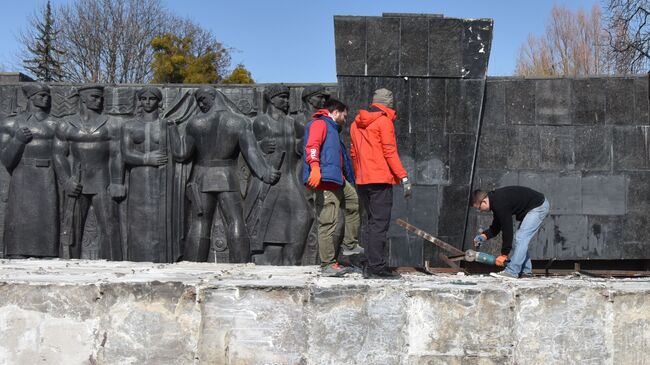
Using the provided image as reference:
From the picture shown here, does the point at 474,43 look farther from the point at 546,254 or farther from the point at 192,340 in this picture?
the point at 192,340

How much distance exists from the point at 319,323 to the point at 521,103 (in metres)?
4.48

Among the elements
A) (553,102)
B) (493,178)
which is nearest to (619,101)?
(553,102)

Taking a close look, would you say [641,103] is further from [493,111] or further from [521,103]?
[493,111]

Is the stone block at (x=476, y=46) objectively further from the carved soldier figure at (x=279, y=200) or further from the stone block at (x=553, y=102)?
the carved soldier figure at (x=279, y=200)

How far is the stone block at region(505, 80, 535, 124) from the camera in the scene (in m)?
8.19

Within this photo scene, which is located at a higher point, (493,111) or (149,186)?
(493,111)

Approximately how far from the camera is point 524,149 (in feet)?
26.8

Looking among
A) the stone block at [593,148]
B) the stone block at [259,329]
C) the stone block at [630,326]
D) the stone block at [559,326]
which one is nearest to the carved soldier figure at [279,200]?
the stone block at [593,148]

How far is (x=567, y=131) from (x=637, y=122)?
2.65ft

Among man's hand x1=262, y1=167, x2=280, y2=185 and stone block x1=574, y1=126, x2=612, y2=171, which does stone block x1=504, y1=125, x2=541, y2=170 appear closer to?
stone block x1=574, y1=126, x2=612, y2=171

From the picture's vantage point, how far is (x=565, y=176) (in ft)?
26.8

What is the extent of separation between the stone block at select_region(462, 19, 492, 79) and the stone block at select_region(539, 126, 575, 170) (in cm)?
103

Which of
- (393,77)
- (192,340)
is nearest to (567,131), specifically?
(393,77)

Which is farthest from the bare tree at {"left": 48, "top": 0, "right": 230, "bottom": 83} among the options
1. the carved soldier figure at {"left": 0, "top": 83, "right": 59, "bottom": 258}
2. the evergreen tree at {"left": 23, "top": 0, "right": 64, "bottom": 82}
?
the carved soldier figure at {"left": 0, "top": 83, "right": 59, "bottom": 258}
